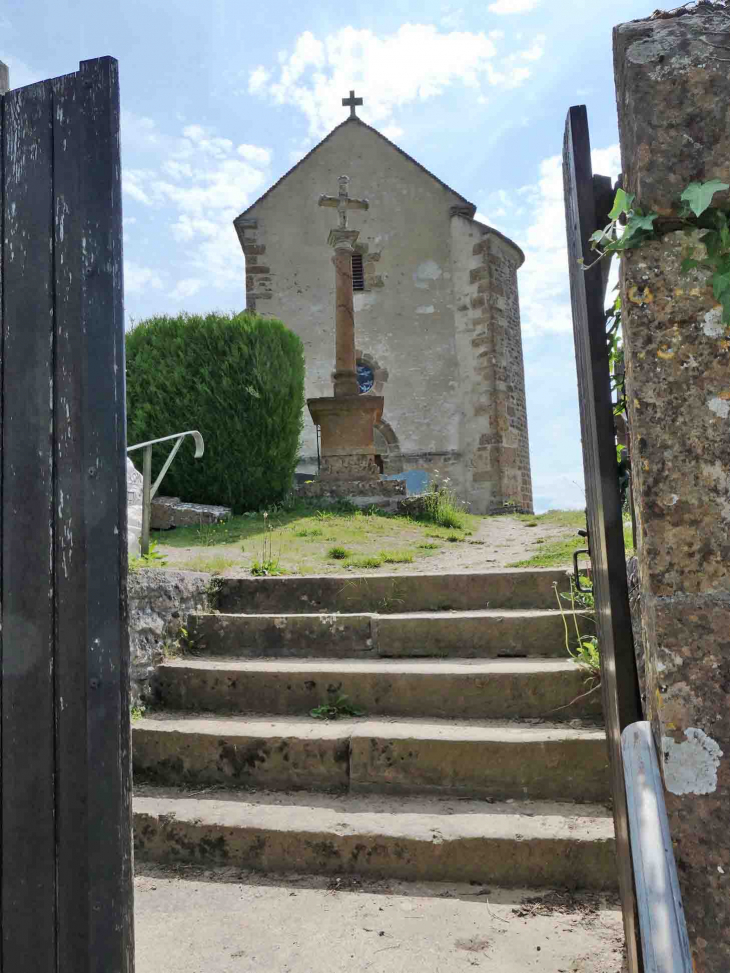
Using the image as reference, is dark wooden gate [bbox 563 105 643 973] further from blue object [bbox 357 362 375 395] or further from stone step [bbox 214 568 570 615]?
blue object [bbox 357 362 375 395]

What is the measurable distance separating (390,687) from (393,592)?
38.4 inches

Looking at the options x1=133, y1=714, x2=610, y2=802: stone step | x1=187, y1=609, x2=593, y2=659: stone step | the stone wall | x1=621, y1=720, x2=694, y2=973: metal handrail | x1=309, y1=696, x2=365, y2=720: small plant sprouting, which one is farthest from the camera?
x1=187, y1=609, x2=593, y2=659: stone step

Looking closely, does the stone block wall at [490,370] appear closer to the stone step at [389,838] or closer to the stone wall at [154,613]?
the stone wall at [154,613]

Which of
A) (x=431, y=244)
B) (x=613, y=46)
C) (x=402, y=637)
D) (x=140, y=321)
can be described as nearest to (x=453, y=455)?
(x=431, y=244)

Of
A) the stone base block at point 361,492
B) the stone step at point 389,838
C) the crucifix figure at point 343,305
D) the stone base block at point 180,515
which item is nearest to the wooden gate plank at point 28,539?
the stone step at point 389,838

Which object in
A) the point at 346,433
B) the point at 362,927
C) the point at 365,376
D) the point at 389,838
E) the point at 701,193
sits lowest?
the point at 362,927

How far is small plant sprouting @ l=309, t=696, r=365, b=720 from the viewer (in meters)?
3.59

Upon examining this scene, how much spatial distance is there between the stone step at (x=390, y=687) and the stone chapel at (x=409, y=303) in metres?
10.8

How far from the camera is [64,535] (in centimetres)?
190

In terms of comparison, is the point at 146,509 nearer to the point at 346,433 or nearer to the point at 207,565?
the point at 207,565

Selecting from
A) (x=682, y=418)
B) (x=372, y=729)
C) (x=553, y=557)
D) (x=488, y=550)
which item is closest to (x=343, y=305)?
(x=488, y=550)

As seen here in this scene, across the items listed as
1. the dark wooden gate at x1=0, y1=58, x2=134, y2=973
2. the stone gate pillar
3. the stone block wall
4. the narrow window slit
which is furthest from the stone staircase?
the narrow window slit

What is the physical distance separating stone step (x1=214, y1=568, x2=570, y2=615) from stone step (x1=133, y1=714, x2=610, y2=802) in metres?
1.06

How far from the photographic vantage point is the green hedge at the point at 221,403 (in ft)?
31.2
